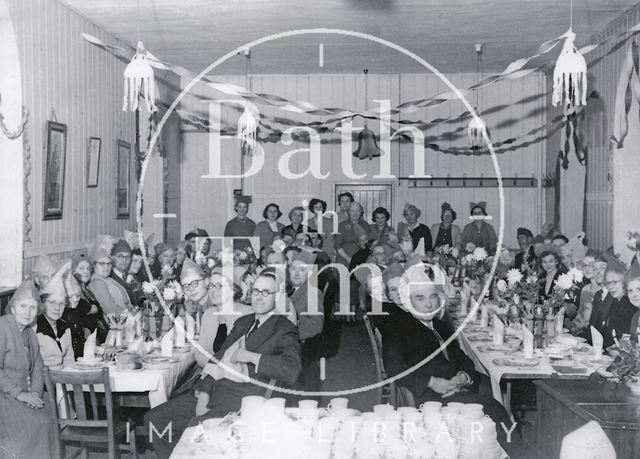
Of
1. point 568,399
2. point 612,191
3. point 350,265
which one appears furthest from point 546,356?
point 350,265

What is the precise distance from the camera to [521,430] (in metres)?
5.73

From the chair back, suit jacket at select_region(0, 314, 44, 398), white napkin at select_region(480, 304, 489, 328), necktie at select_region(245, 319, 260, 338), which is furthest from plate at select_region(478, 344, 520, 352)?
suit jacket at select_region(0, 314, 44, 398)

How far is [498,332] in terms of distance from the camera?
567 cm

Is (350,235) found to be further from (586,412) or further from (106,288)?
(586,412)

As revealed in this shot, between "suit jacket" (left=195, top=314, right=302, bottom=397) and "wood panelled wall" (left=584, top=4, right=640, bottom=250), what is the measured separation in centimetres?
597

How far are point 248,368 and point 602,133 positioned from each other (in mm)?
7030

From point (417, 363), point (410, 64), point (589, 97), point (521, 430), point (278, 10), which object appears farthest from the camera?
point (410, 64)

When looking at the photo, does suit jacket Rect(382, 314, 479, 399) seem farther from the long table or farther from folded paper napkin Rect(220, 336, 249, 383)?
folded paper napkin Rect(220, 336, 249, 383)

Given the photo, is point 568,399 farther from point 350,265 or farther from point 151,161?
point 151,161

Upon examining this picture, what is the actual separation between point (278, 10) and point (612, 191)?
4768 mm

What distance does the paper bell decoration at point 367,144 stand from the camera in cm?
1188

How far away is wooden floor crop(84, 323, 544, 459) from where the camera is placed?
577cm

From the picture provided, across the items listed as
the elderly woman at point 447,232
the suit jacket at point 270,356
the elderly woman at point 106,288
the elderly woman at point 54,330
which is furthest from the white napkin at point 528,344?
the elderly woman at point 447,232

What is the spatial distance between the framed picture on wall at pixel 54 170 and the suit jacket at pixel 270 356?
145 inches
